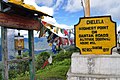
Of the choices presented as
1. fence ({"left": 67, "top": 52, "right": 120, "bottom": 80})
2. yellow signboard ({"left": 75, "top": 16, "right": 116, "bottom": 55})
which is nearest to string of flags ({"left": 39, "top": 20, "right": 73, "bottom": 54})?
yellow signboard ({"left": 75, "top": 16, "right": 116, "bottom": 55})

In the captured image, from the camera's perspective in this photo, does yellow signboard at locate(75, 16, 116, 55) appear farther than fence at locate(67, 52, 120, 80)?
Yes

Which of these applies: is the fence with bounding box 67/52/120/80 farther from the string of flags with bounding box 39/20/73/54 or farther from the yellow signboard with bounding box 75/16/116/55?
the string of flags with bounding box 39/20/73/54

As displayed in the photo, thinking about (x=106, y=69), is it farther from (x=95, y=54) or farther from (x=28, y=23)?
(x=28, y=23)

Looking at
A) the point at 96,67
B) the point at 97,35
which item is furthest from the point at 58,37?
the point at 96,67

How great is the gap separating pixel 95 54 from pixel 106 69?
52 centimetres

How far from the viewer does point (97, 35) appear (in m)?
6.42

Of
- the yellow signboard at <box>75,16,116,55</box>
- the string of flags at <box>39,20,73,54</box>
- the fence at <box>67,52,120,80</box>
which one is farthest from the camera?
the string of flags at <box>39,20,73,54</box>

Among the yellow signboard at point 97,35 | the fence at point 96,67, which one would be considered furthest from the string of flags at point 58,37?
the fence at point 96,67

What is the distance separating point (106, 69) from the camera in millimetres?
6102

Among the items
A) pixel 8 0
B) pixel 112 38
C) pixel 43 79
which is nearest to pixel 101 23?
pixel 112 38

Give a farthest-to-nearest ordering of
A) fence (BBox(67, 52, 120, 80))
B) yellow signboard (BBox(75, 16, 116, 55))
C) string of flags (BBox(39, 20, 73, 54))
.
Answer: string of flags (BBox(39, 20, 73, 54)), yellow signboard (BBox(75, 16, 116, 55)), fence (BBox(67, 52, 120, 80))

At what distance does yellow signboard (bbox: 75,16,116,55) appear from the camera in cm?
639

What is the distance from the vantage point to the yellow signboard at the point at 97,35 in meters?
6.39

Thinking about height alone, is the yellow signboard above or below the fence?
above
